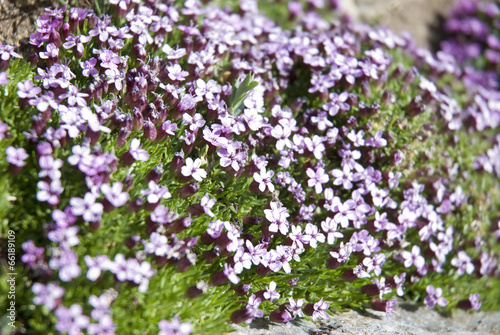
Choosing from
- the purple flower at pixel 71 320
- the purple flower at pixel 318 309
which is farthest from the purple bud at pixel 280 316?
the purple flower at pixel 71 320

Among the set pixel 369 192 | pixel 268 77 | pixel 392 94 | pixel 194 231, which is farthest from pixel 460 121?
pixel 194 231

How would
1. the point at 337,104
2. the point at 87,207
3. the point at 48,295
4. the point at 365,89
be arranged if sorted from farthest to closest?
the point at 365,89
the point at 337,104
the point at 87,207
the point at 48,295

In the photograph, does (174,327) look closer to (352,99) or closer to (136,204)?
(136,204)

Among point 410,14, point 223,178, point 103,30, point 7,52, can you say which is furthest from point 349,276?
point 410,14

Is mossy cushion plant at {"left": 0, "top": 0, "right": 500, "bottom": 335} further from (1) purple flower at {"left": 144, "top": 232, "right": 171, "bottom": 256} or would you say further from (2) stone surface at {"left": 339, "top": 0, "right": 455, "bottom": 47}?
(2) stone surface at {"left": 339, "top": 0, "right": 455, "bottom": 47}

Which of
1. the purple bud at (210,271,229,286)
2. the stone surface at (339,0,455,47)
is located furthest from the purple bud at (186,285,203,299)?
the stone surface at (339,0,455,47)

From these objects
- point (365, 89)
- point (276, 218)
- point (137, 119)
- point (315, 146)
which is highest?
point (365, 89)
